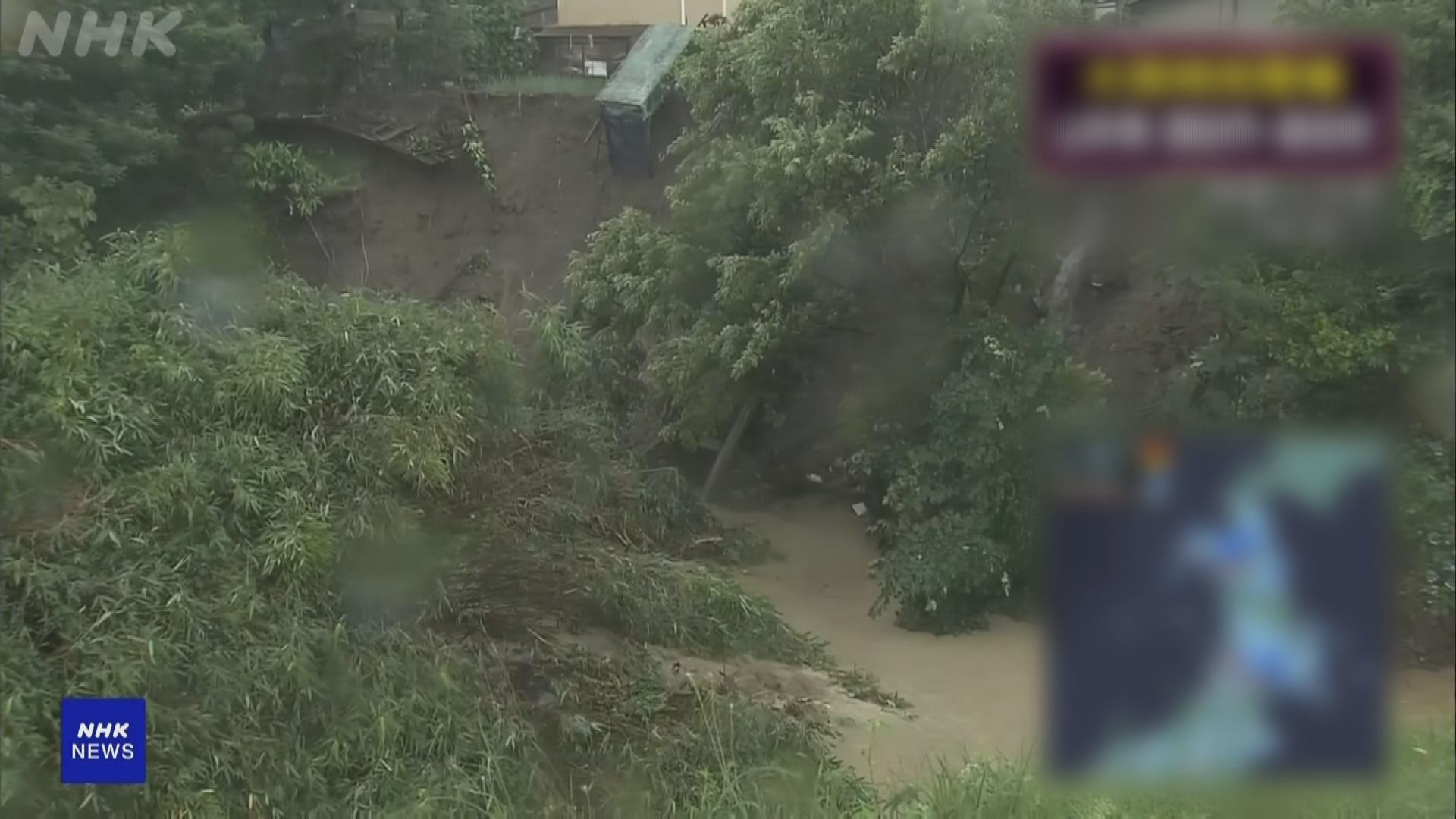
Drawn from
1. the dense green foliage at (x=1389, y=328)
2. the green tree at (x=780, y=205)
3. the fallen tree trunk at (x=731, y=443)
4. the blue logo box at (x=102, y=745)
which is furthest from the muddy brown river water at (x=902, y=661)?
the blue logo box at (x=102, y=745)

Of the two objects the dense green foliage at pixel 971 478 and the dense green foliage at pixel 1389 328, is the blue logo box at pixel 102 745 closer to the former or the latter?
the dense green foliage at pixel 971 478

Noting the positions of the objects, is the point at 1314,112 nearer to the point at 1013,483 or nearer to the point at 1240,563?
the point at 1240,563

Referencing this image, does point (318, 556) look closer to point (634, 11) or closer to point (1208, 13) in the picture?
point (634, 11)

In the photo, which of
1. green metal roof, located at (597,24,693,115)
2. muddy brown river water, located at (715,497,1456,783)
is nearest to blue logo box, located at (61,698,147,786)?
muddy brown river water, located at (715,497,1456,783)

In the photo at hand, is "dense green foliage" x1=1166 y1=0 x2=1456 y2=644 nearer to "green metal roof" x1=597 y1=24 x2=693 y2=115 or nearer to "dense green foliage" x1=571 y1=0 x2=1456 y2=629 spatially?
"dense green foliage" x1=571 y1=0 x2=1456 y2=629

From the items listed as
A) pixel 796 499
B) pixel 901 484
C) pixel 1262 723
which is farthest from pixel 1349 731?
pixel 796 499
